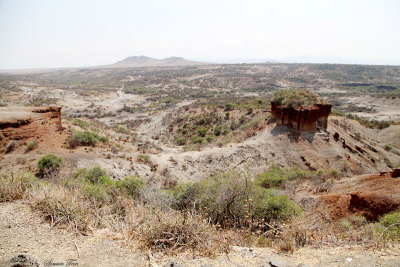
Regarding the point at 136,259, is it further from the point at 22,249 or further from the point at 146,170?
the point at 146,170

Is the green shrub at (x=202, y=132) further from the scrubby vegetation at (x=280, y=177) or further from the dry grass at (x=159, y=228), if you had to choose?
the dry grass at (x=159, y=228)

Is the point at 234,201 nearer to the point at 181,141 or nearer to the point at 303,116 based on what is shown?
the point at 303,116

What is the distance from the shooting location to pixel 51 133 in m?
15.5

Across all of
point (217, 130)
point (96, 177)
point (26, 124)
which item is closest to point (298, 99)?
point (217, 130)

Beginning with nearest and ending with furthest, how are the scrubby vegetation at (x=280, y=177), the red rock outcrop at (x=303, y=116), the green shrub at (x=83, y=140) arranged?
the scrubby vegetation at (x=280, y=177), the green shrub at (x=83, y=140), the red rock outcrop at (x=303, y=116)

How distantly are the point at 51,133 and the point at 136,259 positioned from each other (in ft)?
51.2

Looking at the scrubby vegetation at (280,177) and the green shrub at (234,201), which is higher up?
the green shrub at (234,201)

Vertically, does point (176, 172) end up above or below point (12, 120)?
below

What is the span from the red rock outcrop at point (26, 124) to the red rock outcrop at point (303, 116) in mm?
17111

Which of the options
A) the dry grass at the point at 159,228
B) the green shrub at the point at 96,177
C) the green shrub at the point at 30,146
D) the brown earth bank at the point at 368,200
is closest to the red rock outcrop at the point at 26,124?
the green shrub at the point at 30,146

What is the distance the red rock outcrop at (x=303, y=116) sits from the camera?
1703 centimetres

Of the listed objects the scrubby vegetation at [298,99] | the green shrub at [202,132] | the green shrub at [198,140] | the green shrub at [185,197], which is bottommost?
the green shrub at [198,140]

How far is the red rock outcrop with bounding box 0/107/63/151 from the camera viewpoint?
46.8ft

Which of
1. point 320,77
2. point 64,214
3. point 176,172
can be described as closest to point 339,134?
point 176,172
